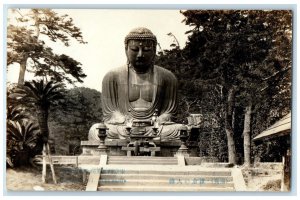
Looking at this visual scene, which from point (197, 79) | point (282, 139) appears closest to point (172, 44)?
point (197, 79)

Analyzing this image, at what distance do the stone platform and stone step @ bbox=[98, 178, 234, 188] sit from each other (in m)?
1.69

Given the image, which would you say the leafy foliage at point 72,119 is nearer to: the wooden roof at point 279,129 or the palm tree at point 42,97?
the palm tree at point 42,97

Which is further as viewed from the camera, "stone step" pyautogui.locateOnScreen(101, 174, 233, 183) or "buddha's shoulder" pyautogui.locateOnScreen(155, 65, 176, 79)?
"buddha's shoulder" pyautogui.locateOnScreen(155, 65, 176, 79)

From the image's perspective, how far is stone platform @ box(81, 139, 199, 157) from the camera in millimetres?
16391

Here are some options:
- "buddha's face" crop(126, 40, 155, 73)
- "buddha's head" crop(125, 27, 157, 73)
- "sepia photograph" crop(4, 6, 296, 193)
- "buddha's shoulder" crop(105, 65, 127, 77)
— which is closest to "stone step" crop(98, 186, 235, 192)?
"sepia photograph" crop(4, 6, 296, 193)

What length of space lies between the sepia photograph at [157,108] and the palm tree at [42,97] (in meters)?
0.02

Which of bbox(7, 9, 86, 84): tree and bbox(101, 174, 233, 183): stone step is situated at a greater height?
bbox(7, 9, 86, 84): tree

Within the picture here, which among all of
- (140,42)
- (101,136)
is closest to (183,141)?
(101,136)

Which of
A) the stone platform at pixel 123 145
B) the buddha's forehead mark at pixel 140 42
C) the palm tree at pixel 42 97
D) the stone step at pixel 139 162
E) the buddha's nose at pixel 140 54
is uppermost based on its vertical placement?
the buddha's forehead mark at pixel 140 42

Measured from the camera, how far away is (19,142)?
15.1 meters

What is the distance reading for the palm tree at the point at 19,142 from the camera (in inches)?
587

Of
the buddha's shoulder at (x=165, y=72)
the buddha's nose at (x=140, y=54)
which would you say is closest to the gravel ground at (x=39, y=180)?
the buddha's nose at (x=140, y=54)

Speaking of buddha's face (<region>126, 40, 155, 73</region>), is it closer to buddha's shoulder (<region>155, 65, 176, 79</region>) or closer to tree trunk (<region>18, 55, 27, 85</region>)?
buddha's shoulder (<region>155, 65, 176, 79</region>)
